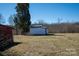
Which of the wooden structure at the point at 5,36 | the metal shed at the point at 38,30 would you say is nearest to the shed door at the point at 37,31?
the metal shed at the point at 38,30

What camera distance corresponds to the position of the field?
27234mm

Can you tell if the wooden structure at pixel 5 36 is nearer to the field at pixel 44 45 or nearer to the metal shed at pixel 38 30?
the field at pixel 44 45

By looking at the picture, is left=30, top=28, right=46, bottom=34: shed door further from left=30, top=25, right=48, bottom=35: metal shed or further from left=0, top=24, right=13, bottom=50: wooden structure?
left=0, top=24, right=13, bottom=50: wooden structure

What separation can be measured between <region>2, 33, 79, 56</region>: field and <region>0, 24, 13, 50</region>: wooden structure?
0.10 metres

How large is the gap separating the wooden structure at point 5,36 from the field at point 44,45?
102 millimetres

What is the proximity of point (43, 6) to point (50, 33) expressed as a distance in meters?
0.52

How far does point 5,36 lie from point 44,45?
75 centimetres

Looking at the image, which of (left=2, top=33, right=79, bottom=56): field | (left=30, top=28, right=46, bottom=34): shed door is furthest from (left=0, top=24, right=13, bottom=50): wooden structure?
(left=30, top=28, right=46, bottom=34): shed door

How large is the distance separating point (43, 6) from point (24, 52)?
0.92 meters

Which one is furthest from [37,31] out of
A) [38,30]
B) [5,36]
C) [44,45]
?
[5,36]

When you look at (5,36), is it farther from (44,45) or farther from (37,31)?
(44,45)

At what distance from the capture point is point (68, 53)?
27203 millimetres

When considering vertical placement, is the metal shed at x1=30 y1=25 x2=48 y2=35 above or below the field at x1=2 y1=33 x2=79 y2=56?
above

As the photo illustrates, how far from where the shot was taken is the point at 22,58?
89.2 feet
